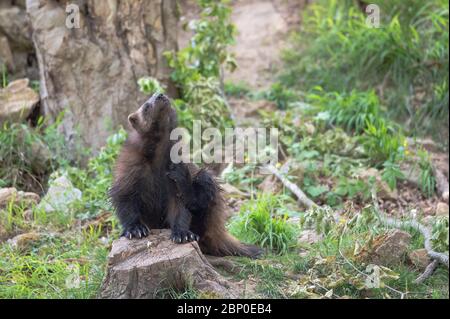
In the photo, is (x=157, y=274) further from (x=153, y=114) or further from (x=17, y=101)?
(x=17, y=101)

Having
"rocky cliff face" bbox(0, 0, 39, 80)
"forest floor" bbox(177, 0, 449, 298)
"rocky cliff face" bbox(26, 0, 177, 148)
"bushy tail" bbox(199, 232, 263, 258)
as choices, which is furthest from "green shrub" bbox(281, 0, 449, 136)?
"bushy tail" bbox(199, 232, 263, 258)

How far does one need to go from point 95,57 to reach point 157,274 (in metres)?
3.99

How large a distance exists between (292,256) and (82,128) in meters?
3.39

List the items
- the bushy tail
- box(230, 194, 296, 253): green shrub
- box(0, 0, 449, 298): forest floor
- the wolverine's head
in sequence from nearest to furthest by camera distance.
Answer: box(0, 0, 449, 298): forest floor
the wolverine's head
the bushy tail
box(230, 194, 296, 253): green shrub

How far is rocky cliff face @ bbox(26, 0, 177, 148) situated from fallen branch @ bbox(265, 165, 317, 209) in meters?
1.73

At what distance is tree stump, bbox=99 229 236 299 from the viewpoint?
4.91 meters

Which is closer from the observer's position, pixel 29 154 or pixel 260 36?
pixel 29 154

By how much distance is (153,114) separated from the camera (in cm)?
562

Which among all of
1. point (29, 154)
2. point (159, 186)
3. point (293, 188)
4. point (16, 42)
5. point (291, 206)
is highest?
point (16, 42)

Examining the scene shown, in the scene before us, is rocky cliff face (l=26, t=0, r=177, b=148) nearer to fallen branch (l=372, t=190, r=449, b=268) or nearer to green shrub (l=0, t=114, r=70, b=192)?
green shrub (l=0, t=114, r=70, b=192)

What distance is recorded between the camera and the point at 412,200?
319 inches

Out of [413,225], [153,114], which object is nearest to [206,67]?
[153,114]

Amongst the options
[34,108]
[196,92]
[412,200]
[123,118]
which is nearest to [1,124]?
[34,108]
